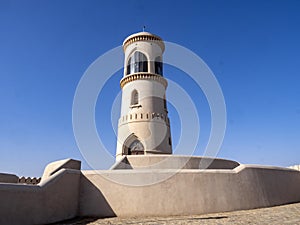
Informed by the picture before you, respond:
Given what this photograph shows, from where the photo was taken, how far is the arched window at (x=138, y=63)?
21.5m

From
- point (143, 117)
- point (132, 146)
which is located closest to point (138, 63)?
point (143, 117)

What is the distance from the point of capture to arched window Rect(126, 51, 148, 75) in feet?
70.5

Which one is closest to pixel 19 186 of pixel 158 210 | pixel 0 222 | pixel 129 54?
pixel 0 222

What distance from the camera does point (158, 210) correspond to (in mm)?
9219

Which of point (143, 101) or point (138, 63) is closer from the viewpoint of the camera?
point (143, 101)

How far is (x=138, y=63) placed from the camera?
21641 millimetres

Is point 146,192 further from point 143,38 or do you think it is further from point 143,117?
point 143,38

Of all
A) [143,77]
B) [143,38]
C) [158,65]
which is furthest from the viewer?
[158,65]

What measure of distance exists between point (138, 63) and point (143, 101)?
3.78 m

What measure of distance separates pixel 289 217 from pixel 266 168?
3.86 metres

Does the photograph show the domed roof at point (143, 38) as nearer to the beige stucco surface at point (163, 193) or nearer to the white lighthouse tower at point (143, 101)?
the white lighthouse tower at point (143, 101)

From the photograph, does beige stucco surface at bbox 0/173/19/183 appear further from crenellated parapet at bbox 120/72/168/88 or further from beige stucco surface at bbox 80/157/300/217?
crenellated parapet at bbox 120/72/168/88

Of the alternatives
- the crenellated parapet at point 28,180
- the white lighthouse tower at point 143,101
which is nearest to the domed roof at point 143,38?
the white lighthouse tower at point 143,101

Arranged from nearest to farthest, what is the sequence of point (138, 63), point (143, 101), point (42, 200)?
point (42, 200) < point (143, 101) < point (138, 63)
